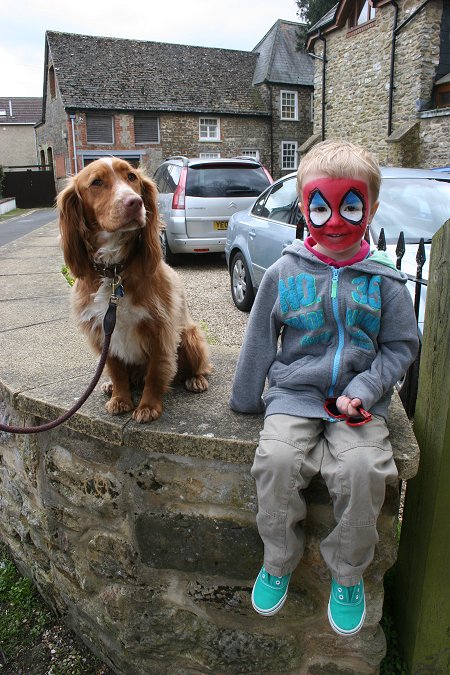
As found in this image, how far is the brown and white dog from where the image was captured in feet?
6.51

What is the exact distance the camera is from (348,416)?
1.73 meters

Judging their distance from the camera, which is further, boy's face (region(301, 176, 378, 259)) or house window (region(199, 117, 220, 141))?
house window (region(199, 117, 220, 141))

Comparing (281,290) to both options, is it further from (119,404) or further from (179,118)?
(179,118)

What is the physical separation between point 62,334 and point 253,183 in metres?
7.19

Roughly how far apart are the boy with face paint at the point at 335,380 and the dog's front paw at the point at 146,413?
0.50m

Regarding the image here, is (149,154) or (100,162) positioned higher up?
(149,154)

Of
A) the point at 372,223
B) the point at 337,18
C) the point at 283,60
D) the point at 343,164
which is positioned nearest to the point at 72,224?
the point at 343,164

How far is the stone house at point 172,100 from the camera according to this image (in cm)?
3247

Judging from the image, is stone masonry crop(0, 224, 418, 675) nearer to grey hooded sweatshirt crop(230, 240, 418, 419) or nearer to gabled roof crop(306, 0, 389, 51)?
grey hooded sweatshirt crop(230, 240, 418, 419)

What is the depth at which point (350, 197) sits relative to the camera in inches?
68.0

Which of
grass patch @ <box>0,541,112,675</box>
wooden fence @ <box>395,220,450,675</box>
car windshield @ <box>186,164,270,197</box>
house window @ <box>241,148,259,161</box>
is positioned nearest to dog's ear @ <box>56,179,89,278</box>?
wooden fence @ <box>395,220,450,675</box>

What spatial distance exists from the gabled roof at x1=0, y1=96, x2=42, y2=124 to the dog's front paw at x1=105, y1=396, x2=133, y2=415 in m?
55.8

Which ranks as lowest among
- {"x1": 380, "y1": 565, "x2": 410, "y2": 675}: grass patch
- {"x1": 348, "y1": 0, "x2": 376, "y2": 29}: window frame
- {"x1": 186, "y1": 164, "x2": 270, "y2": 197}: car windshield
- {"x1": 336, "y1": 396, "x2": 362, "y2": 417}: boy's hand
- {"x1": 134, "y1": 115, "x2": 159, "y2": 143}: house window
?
{"x1": 380, "y1": 565, "x2": 410, "y2": 675}: grass patch

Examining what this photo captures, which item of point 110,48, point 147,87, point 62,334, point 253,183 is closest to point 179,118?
point 147,87
